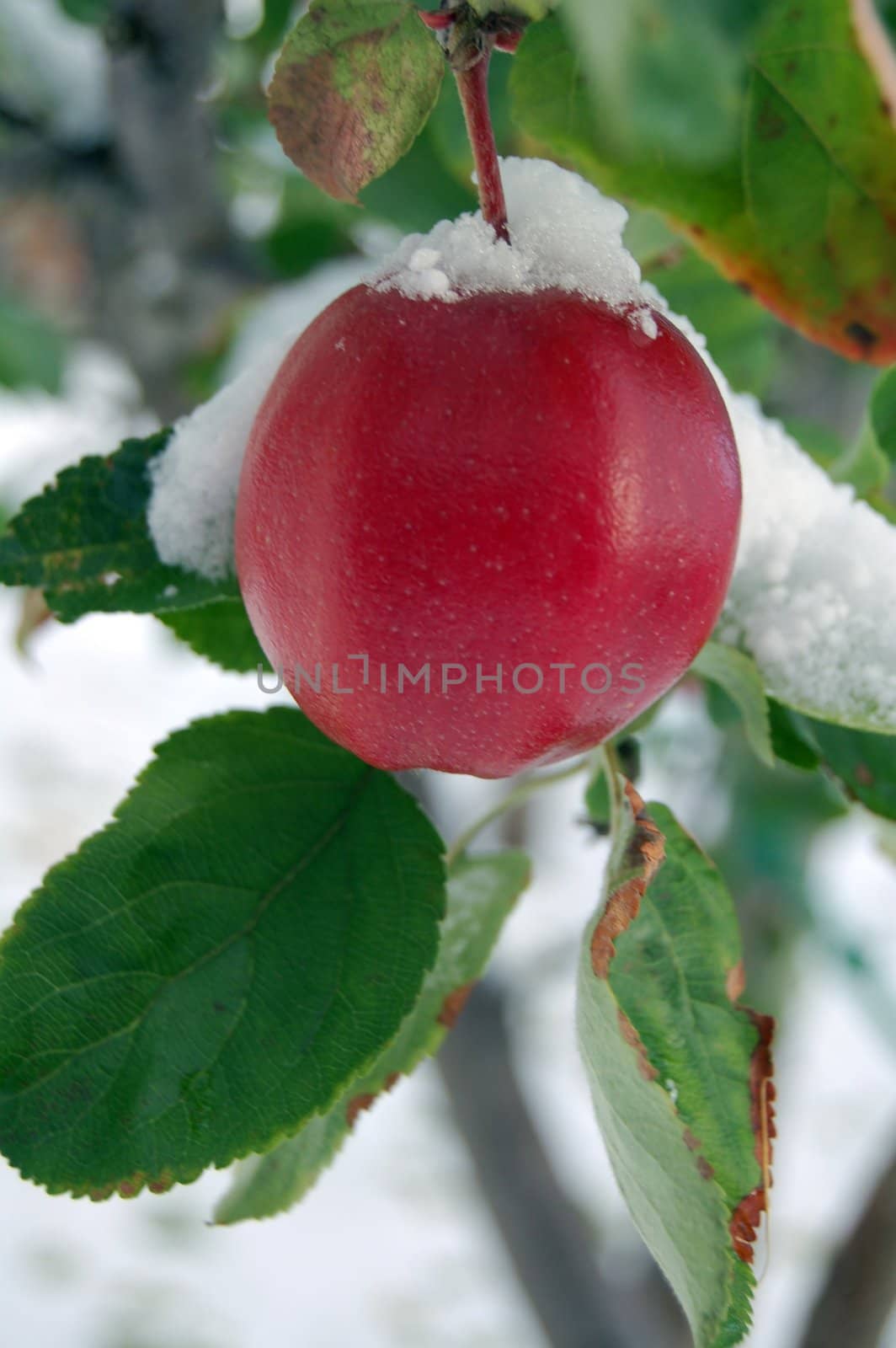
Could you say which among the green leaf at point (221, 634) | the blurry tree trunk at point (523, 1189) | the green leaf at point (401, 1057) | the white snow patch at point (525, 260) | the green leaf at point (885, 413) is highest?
the white snow patch at point (525, 260)

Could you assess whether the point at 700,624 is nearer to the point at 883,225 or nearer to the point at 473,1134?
the point at 883,225

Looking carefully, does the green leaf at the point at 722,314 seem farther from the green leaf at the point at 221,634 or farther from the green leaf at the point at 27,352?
the green leaf at the point at 27,352

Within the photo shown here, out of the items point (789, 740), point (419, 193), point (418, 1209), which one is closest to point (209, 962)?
point (789, 740)

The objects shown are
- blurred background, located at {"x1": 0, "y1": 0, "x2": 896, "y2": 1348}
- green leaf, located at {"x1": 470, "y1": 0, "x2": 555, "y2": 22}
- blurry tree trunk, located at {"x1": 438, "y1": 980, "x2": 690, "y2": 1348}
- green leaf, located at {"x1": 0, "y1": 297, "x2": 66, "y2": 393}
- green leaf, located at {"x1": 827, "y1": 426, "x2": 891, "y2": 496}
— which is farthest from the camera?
blurry tree trunk, located at {"x1": 438, "y1": 980, "x2": 690, "y2": 1348}

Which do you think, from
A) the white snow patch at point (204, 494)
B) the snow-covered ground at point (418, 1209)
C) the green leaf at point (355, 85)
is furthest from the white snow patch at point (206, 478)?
the snow-covered ground at point (418, 1209)

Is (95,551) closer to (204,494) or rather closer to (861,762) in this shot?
(204,494)

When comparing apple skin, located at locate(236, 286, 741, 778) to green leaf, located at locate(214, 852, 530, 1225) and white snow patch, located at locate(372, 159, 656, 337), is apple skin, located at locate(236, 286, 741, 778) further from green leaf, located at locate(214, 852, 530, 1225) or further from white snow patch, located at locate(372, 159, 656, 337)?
green leaf, located at locate(214, 852, 530, 1225)

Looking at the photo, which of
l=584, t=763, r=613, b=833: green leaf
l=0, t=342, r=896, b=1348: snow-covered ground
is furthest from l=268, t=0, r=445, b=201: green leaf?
l=0, t=342, r=896, b=1348: snow-covered ground

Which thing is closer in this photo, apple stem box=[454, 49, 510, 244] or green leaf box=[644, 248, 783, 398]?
apple stem box=[454, 49, 510, 244]
